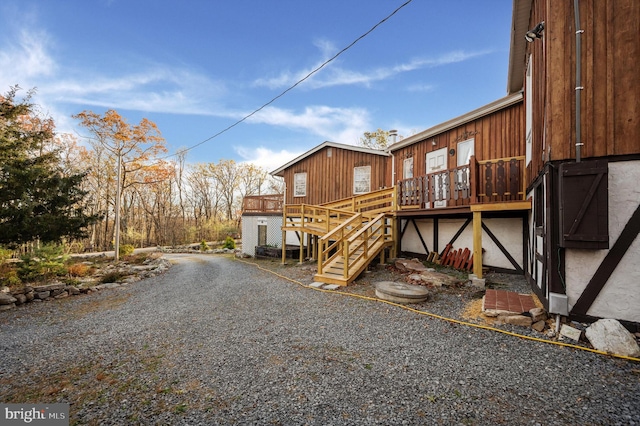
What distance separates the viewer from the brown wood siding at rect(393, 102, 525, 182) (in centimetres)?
734

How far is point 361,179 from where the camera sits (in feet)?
40.2

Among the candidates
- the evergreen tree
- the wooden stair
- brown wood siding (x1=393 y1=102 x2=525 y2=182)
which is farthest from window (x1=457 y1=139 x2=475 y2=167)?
the evergreen tree

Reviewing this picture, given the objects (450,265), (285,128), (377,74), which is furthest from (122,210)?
(450,265)

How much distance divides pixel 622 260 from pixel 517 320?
150cm

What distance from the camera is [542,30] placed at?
4.63 meters

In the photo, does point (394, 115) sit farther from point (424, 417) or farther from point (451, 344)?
point (424, 417)

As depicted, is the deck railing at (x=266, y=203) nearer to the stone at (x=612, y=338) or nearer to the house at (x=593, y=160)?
the house at (x=593, y=160)

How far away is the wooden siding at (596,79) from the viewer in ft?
11.3

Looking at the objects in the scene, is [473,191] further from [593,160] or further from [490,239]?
[593,160]

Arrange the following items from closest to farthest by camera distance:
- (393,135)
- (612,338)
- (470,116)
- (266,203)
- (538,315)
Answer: (612,338)
(538,315)
(470,116)
(393,135)
(266,203)

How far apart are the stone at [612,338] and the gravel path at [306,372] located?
24 centimetres

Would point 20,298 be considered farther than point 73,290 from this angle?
No

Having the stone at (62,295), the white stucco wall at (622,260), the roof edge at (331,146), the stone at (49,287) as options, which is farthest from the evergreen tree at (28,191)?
the white stucco wall at (622,260)

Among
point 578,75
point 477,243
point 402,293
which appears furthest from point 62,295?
point 578,75
